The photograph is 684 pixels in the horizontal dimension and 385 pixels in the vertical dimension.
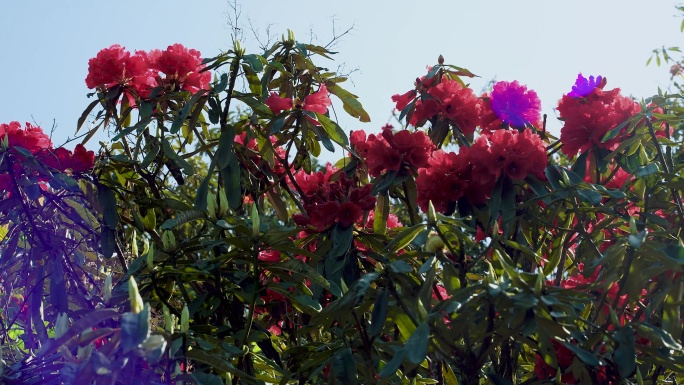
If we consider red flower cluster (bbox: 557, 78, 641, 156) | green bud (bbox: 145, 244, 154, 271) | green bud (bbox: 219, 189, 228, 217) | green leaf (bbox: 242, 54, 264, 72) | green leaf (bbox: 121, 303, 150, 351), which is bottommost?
green leaf (bbox: 121, 303, 150, 351)

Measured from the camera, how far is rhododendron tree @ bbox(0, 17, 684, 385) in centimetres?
163

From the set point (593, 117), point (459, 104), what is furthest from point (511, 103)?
point (593, 117)

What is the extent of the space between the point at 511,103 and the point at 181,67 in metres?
Result: 0.92

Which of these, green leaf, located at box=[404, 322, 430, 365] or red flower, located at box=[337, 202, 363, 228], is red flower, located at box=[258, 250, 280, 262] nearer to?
red flower, located at box=[337, 202, 363, 228]

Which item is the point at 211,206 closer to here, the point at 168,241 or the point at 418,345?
the point at 168,241

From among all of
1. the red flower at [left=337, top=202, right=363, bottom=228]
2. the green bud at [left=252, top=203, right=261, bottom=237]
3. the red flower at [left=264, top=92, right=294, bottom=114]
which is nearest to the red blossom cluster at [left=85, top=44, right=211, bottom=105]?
the red flower at [left=264, top=92, right=294, bottom=114]

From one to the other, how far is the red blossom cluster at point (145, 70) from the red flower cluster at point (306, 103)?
9.9 inches

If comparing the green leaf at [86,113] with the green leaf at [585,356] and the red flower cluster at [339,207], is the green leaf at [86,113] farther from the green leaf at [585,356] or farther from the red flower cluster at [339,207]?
the green leaf at [585,356]

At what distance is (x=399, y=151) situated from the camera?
2318mm

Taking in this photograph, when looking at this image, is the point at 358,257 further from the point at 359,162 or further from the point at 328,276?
the point at 359,162

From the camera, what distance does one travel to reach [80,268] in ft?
7.35

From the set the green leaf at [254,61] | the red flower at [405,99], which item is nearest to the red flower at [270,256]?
the green leaf at [254,61]

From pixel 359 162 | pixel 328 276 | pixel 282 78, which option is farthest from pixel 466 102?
pixel 328 276

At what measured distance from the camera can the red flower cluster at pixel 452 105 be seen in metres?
2.54
